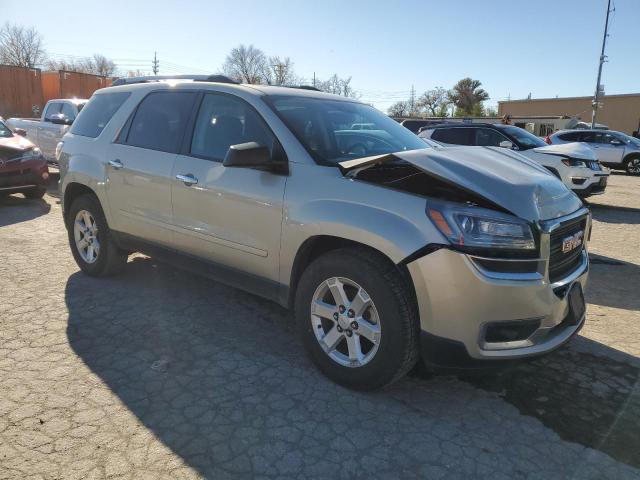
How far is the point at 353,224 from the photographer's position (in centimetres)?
292

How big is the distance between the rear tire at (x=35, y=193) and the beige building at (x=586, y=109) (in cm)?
4973

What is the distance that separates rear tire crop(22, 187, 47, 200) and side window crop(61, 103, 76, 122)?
274 centimetres

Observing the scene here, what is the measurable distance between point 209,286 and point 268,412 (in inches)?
87.8

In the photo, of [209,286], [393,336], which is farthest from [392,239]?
[209,286]

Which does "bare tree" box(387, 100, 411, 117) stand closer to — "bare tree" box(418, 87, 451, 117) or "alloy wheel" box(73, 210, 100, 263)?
"bare tree" box(418, 87, 451, 117)

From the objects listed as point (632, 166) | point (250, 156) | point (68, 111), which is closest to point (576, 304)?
point (250, 156)

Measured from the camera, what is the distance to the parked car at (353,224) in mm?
2660

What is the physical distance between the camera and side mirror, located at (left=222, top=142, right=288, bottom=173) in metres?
3.21

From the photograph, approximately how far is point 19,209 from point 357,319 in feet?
25.4

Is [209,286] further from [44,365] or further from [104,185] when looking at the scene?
[44,365]

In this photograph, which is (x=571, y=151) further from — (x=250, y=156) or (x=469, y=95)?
(x=469, y=95)

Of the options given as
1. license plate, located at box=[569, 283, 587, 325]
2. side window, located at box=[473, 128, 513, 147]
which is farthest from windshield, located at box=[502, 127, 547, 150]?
license plate, located at box=[569, 283, 587, 325]

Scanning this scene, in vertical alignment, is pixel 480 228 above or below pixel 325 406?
above

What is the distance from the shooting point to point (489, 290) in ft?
8.46
